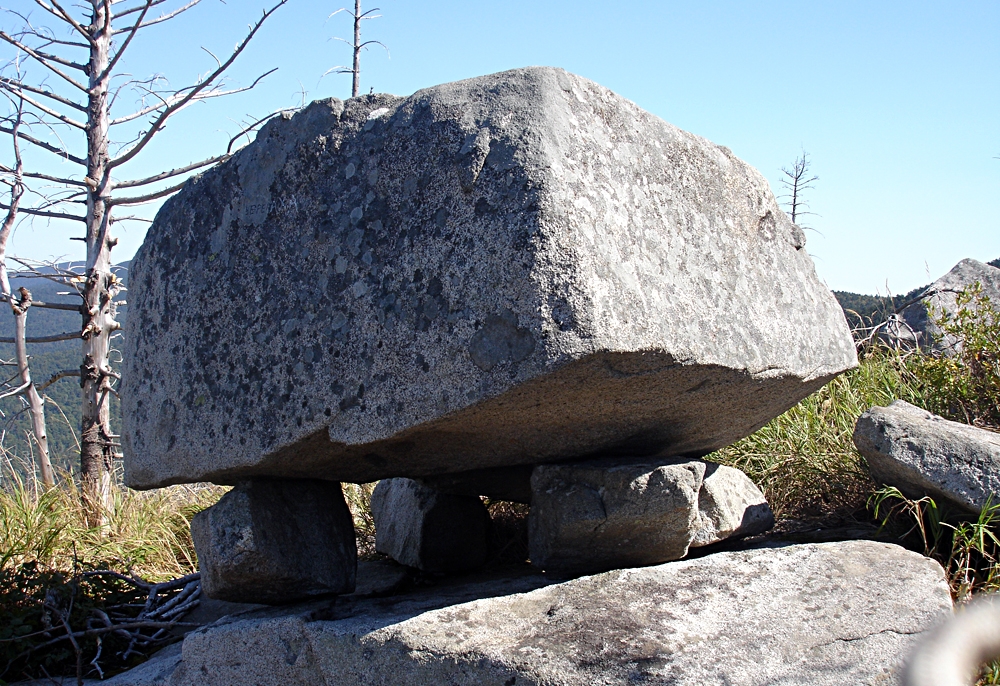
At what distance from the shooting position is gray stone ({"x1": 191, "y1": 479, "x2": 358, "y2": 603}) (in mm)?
2793

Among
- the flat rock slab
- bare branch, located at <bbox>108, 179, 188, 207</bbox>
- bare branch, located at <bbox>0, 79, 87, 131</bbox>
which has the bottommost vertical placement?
the flat rock slab

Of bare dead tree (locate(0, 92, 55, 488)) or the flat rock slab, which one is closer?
the flat rock slab

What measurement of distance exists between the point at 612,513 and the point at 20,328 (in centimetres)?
576

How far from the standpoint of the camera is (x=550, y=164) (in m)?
2.10

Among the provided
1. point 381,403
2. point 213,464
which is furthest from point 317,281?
point 213,464

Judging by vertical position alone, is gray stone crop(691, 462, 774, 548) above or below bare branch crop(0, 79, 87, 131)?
below

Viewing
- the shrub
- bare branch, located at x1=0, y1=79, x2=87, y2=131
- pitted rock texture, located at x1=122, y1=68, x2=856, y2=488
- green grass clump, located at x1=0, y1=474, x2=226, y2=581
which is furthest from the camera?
bare branch, located at x1=0, y1=79, x2=87, y2=131

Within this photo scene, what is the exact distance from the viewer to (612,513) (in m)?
2.63

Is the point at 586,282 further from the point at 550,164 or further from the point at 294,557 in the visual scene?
the point at 294,557

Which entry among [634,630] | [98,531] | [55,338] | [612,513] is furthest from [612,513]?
[55,338]

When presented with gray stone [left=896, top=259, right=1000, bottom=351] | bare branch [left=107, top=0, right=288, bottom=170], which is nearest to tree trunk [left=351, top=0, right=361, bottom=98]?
bare branch [left=107, top=0, right=288, bottom=170]

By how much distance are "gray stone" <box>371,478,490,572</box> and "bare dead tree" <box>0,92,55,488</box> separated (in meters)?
3.79

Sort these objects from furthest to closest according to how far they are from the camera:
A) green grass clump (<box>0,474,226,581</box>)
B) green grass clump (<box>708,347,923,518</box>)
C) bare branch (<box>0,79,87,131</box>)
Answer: bare branch (<box>0,79,87,131</box>) < green grass clump (<box>0,474,226,581</box>) < green grass clump (<box>708,347,923,518</box>)

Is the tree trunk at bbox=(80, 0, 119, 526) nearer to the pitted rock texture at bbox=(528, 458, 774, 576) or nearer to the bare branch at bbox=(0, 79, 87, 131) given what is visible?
the bare branch at bbox=(0, 79, 87, 131)
